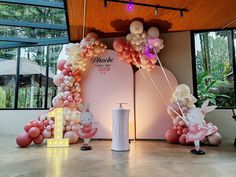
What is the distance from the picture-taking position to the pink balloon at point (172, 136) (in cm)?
422

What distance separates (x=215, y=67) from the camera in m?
5.00

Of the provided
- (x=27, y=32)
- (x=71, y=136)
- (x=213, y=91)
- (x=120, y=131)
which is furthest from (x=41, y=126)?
(x=213, y=91)

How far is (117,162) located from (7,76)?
461 centimetres

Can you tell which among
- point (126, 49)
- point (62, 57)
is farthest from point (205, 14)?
point (62, 57)

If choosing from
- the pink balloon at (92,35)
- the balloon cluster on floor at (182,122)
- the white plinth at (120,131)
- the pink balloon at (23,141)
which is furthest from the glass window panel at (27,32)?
the balloon cluster on floor at (182,122)

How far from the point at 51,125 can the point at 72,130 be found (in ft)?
1.45

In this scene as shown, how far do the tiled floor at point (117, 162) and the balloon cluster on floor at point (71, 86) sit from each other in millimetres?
463

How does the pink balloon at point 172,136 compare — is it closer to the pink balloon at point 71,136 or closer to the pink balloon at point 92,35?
the pink balloon at point 71,136

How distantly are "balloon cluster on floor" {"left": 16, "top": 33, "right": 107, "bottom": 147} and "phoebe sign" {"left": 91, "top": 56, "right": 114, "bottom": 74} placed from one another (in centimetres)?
14

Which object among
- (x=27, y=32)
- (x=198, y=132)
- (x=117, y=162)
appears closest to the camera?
(x=117, y=162)

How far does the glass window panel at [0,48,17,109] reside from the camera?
19.3 ft

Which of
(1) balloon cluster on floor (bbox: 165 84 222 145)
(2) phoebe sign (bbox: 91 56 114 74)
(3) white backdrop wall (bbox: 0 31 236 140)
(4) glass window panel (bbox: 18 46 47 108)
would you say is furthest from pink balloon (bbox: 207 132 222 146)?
(4) glass window panel (bbox: 18 46 47 108)

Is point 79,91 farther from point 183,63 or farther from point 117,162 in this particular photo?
point 183,63

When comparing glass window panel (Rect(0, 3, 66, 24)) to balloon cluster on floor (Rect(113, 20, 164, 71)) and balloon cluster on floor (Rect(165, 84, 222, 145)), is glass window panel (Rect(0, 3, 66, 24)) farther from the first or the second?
balloon cluster on floor (Rect(165, 84, 222, 145))
